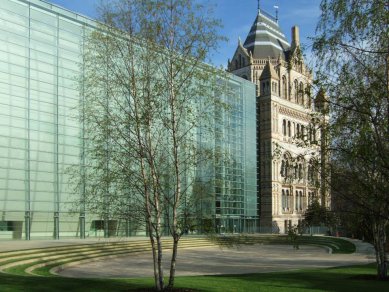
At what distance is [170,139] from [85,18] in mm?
33583

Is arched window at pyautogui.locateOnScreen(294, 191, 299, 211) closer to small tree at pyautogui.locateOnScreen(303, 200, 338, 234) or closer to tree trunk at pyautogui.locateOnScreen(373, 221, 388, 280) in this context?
tree trunk at pyautogui.locateOnScreen(373, 221, 388, 280)

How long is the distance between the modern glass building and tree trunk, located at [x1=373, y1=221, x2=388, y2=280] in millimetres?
18800

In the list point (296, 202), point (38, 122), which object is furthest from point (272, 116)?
point (38, 122)

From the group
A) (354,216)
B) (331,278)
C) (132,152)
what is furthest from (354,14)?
(331,278)

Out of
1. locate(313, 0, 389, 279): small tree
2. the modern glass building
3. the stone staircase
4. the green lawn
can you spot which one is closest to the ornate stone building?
the modern glass building

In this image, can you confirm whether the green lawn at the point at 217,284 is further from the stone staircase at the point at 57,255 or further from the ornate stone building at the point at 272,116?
the ornate stone building at the point at 272,116

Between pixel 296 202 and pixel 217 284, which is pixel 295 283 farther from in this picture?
pixel 296 202

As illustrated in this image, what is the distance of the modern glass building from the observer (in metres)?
41.0

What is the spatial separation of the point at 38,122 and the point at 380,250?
31546mm

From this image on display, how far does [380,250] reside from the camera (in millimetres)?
21641

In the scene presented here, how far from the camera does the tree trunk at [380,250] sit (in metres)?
21.3

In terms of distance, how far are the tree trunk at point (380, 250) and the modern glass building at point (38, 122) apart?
18.8 m

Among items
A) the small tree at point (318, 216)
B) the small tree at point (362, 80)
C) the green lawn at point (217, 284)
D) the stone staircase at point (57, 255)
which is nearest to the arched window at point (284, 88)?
the stone staircase at point (57, 255)

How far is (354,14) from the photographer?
10359 mm
